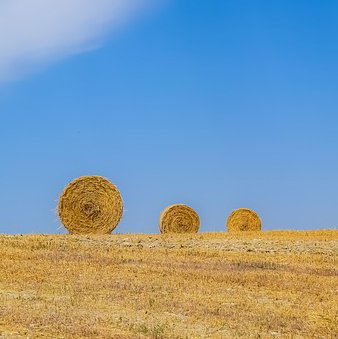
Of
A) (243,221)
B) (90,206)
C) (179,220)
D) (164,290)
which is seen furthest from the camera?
(243,221)

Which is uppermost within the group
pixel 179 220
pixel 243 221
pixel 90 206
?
pixel 243 221

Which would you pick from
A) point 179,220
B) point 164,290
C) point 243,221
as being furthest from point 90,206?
point 164,290

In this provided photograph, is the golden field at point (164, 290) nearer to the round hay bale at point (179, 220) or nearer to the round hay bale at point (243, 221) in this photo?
the round hay bale at point (179, 220)

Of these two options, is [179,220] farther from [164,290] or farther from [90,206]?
[164,290]

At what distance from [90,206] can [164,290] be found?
17935mm

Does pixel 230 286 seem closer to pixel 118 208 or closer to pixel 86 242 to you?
pixel 86 242

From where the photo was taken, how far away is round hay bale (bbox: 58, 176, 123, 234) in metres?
34.8

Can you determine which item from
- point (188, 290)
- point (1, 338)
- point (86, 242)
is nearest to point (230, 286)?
point (188, 290)

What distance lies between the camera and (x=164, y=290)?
17.5m

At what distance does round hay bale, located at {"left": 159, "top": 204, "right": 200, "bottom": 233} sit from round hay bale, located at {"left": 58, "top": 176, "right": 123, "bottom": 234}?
621 cm

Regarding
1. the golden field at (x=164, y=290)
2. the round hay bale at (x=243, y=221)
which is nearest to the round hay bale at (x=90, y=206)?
the golden field at (x=164, y=290)

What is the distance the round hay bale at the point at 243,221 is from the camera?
150 feet

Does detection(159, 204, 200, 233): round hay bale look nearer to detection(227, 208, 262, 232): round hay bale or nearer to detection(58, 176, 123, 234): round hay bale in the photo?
detection(227, 208, 262, 232): round hay bale

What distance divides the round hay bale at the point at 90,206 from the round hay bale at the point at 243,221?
12.4 metres
